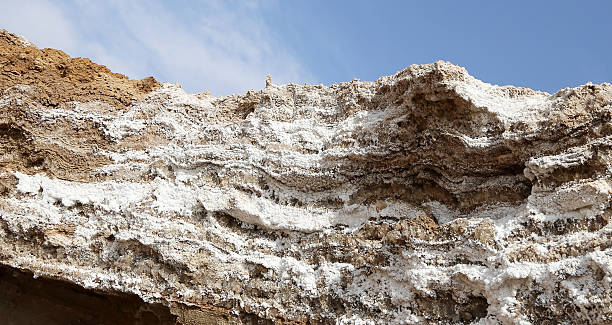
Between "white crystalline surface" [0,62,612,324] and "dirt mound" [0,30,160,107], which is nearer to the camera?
"white crystalline surface" [0,62,612,324]

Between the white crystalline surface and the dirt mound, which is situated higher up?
the dirt mound

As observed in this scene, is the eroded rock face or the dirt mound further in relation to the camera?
the dirt mound

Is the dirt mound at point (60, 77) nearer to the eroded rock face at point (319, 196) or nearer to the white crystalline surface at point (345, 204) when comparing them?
the eroded rock face at point (319, 196)

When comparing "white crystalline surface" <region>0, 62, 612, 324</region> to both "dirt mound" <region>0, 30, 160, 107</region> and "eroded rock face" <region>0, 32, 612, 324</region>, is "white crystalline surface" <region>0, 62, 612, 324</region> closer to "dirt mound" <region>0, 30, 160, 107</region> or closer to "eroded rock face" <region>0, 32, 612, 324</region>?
"eroded rock face" <region>0, 32, 612, 324</region>

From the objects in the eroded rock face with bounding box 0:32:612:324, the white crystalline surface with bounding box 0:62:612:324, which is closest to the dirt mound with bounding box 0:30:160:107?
the eroded rock face with bounding box 0:32:612:324

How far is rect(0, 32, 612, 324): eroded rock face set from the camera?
5.80 metres

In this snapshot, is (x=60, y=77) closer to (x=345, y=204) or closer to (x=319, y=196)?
(x=319, y=196)

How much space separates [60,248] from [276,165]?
10.0 feet

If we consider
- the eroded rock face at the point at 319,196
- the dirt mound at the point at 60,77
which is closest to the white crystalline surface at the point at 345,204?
the eroded rock face at the point at 319,196

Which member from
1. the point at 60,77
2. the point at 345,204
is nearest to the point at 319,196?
the point at 345,204

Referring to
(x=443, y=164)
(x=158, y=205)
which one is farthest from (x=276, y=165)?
(x=443, y=164)

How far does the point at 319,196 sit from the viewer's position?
740cm

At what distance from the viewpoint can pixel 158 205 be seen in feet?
23.6

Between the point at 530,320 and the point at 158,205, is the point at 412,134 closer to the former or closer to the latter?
the point at 530,320
